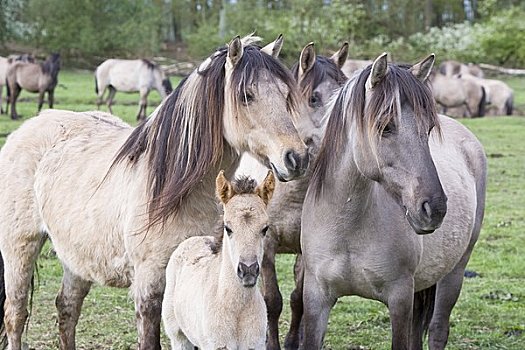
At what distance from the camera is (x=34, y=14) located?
37.6m

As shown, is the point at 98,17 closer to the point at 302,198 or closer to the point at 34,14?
the point at 34,14

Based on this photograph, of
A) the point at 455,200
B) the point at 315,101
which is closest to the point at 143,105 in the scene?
the point at 315,101

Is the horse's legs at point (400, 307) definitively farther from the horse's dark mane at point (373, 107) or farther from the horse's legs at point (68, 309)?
the horse's legs at point (68, 309)

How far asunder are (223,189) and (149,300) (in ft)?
2.67

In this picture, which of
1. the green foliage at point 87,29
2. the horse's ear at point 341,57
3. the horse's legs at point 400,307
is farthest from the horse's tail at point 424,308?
the green foliage at point 87,29

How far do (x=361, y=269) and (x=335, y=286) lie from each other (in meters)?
0.19

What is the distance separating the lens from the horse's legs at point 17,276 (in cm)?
545

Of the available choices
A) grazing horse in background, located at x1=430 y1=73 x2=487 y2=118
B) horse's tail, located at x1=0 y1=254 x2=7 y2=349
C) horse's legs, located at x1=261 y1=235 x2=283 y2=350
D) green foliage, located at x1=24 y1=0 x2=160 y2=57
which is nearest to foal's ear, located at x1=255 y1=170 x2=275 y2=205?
horse's legs, located at x1=261 y1=235 x2=283 y2=350

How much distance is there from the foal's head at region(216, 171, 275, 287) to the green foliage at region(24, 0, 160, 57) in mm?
33211

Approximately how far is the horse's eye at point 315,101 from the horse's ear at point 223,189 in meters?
1.66

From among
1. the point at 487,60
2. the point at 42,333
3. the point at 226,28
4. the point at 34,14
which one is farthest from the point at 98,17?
the point at 42,333

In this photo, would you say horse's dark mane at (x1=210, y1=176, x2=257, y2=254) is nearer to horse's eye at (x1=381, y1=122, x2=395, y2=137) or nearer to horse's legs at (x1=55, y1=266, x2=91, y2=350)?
horse's eye at (x1=381, y1=122, x2=395, y2=137)

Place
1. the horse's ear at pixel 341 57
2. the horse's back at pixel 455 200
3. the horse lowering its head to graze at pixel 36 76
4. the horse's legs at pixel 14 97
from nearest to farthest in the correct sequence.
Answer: the horse's back at pixel 455 200 < the horse's ear at pixel 341 57 < the horse's legs at pixel 14 97 < the horse lowering its head to graze at pixel 36 76

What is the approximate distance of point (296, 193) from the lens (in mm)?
5465
